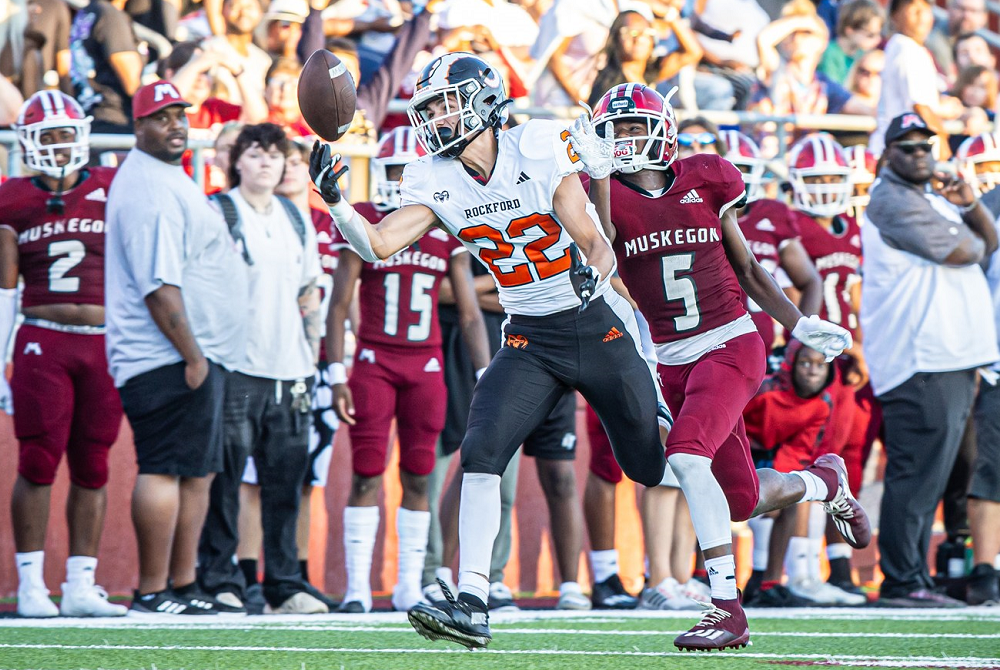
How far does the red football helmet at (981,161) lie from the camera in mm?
8234

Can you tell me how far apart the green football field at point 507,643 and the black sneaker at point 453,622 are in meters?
0.09

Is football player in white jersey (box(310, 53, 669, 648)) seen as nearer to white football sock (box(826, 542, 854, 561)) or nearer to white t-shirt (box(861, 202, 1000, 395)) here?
white t-shirt (box(861, 202, 1000, 395))

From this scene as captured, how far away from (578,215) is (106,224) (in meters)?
2.54

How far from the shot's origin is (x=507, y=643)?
530cm

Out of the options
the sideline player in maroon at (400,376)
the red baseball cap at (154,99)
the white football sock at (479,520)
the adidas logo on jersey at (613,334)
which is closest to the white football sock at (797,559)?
the sideline player in maroon at (400,376)

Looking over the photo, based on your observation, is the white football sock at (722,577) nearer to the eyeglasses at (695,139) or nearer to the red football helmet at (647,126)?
the red football helmet at (647,126)

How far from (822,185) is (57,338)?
13.0 feet

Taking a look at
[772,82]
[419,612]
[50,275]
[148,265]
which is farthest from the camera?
[772,82]

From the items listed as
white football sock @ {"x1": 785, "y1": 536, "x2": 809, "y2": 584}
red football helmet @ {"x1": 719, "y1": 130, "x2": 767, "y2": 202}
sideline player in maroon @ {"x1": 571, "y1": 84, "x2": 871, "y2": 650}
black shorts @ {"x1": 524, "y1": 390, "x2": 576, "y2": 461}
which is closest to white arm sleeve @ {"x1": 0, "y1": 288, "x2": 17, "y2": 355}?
black shorts @ {"x1": 524, "y1": 390, "x2": 576, "y2": 461}

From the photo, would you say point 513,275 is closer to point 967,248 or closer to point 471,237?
point 471,237

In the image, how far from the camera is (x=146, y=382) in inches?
250

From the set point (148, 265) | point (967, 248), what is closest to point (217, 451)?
point (148, 265)

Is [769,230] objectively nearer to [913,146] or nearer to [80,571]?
[913,146]

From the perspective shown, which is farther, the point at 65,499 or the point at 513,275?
the point at 65,499
